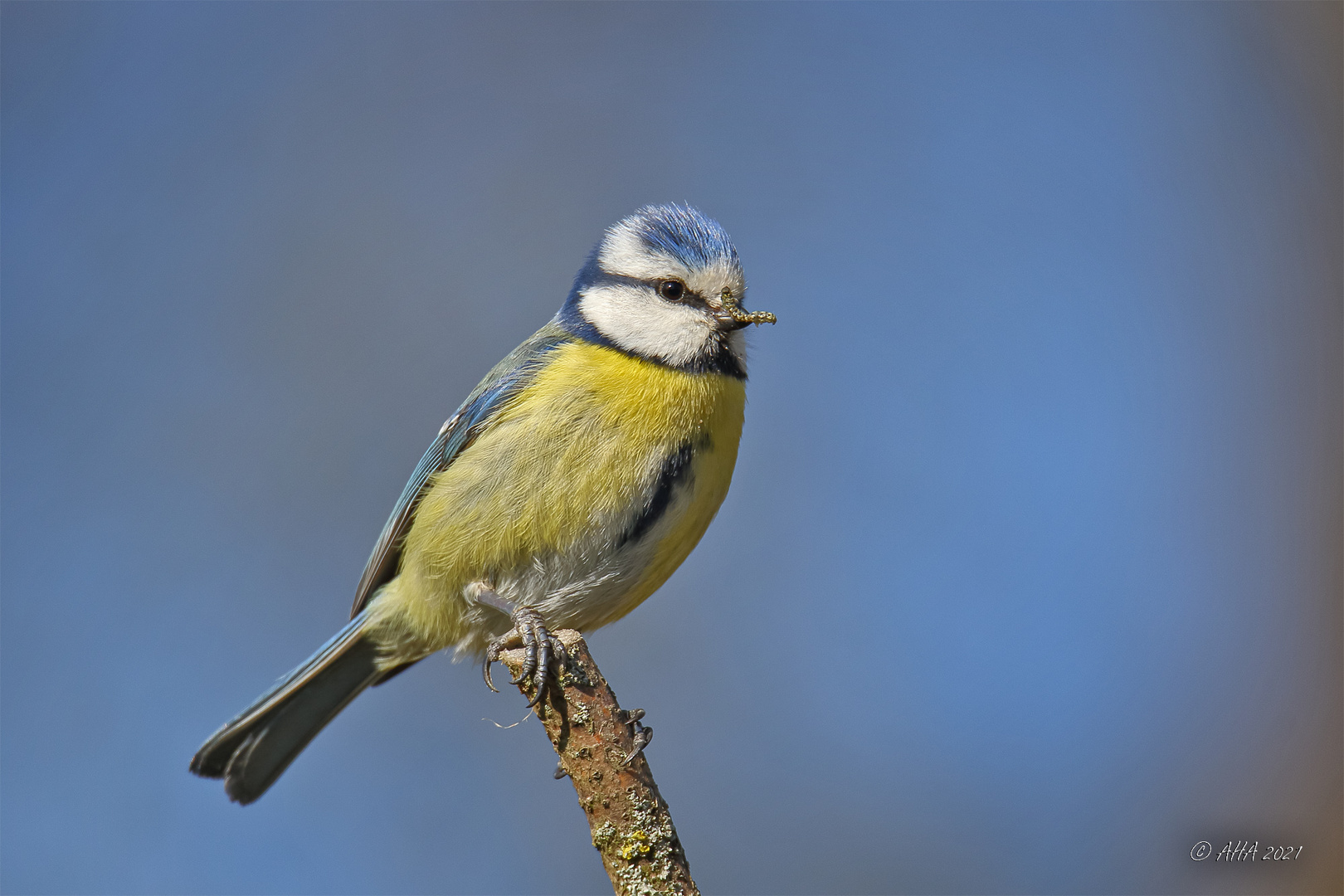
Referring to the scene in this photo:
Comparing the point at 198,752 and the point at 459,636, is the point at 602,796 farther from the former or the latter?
the point at 198,752

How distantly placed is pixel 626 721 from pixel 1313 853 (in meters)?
2.81

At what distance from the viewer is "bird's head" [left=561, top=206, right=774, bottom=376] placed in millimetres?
3020

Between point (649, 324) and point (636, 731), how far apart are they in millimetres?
1263

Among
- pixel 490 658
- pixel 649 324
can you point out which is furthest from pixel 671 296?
pixel 490 658

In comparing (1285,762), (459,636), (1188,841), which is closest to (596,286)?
(459,636)

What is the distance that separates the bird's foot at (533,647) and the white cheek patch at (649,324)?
874 mm

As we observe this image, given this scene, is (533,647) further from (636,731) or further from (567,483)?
(567,483)

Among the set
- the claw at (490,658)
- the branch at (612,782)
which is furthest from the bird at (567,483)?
the branch at (612,782)

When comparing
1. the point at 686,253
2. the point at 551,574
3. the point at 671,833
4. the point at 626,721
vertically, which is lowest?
the point at 671,833

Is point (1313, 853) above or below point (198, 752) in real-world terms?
below

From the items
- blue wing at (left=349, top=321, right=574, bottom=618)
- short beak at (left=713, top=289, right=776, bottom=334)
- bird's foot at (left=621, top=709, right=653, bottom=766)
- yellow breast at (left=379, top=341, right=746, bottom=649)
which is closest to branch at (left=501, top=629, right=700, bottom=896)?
bird's foot at (left=621, top=709, right=653, bottom=766)

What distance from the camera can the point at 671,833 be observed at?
2.03 meters

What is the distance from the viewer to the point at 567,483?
2.79m

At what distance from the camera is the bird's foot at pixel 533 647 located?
2.26 m
